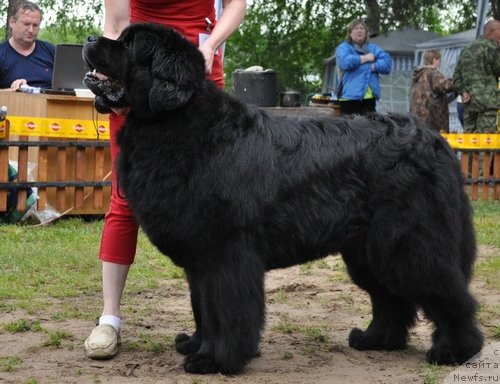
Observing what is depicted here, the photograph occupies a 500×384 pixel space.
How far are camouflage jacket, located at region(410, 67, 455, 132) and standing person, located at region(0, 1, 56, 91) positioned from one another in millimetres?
6005

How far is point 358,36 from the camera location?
495 inches

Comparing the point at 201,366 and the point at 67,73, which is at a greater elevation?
the point at 67,73

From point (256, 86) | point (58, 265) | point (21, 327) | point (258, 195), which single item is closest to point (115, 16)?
point (258, 195)

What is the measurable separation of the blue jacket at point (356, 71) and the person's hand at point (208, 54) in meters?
8.51

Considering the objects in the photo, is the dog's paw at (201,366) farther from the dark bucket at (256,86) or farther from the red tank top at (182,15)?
the dark bucket at (256,86)

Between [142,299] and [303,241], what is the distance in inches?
77.1

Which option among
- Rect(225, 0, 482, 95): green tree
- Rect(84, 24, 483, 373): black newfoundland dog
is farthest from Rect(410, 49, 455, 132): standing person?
Rect(225, 0, 482, 95): green tree

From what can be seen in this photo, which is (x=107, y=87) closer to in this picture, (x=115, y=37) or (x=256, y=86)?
(x=115, y=37)

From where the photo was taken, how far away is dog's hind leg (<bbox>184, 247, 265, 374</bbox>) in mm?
3781

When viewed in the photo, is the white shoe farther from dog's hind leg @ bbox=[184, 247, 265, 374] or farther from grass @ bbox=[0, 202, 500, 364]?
dog's hind leg @ bbox=[184, 247, 265, 374]

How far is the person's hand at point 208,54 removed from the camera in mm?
3986

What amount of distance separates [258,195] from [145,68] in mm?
745

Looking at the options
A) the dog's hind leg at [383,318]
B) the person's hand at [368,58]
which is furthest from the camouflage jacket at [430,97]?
the dog's hind leg at [383,318]

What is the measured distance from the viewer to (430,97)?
1319 centimetres
